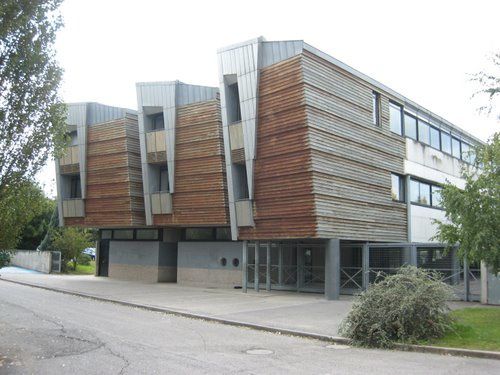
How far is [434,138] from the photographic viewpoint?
2872 cm

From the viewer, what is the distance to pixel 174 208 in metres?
24.6

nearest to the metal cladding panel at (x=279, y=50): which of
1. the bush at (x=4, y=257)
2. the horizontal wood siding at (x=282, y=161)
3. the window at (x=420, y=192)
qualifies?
the horizontal wood siding at (x=282, y=161)

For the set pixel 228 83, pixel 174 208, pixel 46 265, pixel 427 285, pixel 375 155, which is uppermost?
pixel 228 83

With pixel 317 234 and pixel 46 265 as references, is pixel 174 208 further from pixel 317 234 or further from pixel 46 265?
pixel 46 265

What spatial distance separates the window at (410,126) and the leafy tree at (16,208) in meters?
20.2

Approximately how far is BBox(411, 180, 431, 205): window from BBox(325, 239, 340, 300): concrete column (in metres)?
8.10

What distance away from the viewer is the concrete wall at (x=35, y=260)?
121 feet

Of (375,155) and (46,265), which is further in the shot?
(46,265)

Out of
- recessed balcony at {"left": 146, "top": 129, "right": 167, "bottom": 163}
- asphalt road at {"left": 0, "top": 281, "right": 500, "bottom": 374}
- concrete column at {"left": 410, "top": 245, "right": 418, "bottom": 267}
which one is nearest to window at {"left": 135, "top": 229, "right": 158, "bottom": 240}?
recessed balcony at {"left": 146, "top": 129, "right": 167, "bottom": 163}

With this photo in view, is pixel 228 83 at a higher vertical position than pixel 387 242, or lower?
higher

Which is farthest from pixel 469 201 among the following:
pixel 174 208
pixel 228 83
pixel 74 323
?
pixel 174 208

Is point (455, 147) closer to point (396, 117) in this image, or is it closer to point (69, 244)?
point (396, 117)

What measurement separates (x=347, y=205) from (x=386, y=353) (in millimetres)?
11133

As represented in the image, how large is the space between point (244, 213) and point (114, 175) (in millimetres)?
9724
